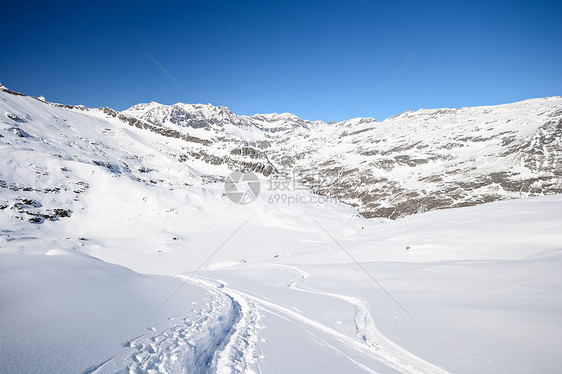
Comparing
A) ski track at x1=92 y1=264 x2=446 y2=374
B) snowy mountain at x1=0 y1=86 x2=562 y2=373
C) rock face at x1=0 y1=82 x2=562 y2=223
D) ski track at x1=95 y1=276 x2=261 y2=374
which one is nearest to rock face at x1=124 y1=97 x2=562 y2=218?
rock face at x1=0 y1=82 x2=562 y2=223

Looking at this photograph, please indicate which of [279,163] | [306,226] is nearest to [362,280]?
[306,226]

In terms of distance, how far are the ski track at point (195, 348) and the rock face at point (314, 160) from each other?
1514 inches

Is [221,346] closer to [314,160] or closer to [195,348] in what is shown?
[195,348]

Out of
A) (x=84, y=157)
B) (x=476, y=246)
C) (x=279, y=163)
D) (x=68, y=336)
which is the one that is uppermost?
(x=279, y=163)

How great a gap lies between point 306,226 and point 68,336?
116ft

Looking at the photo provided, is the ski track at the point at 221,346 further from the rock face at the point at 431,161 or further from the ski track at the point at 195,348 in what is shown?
the rock face at the point at 431,161

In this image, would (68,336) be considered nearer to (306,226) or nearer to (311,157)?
(306,226)

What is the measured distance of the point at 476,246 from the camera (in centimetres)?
1072

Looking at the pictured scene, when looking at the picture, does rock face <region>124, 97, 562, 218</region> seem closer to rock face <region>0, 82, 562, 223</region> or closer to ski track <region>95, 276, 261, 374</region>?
rock face <region>0, 82, 562, 223</region>

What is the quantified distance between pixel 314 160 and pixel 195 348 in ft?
476

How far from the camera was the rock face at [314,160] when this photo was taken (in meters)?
37.4

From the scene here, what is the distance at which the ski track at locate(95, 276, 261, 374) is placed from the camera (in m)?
3.49

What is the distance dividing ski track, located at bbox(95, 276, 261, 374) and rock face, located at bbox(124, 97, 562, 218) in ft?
247

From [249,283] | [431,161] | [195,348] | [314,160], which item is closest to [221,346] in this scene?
[195,348]
